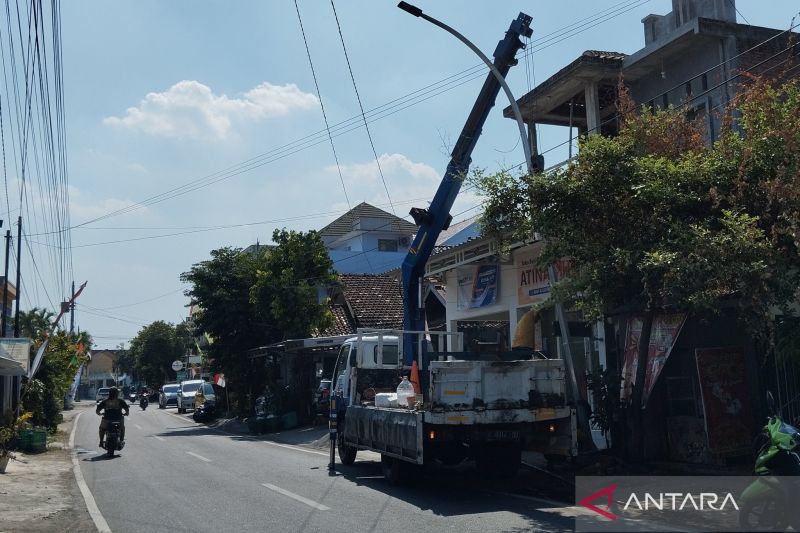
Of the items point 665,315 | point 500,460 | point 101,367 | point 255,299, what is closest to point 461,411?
Answer: point 500,460

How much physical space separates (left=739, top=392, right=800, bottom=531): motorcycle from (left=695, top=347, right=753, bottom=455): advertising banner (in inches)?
223

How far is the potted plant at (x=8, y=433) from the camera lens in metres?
15.9

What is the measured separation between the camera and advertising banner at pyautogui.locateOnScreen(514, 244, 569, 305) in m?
19.2

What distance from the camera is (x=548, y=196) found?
11453mm

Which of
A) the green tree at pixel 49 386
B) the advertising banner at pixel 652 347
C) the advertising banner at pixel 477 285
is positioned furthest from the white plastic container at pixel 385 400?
the green tree at pixel 49 386

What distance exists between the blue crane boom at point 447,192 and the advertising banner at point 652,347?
3954 mm

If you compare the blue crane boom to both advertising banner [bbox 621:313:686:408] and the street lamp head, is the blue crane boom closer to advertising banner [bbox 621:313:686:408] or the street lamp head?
the street lamp head

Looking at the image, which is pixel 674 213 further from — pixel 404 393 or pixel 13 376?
pixel 13 376

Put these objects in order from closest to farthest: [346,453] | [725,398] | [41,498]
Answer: [41,498], [725,398], [346,453]

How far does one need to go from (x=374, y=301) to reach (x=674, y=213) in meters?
25.2

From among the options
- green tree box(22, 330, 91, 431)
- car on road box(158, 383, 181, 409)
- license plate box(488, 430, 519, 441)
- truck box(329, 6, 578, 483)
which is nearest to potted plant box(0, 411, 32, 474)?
green tree box(22, 330, 91, 431)

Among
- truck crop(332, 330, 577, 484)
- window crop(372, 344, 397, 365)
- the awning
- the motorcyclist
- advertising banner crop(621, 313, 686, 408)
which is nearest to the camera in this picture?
truck crop(332, 330, 577, 484)

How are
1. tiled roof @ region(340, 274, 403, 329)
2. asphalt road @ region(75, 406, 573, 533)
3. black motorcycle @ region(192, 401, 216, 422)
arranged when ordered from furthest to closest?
1. black motorcycle @ region(192, 401, 216, 422)
2. tiled roof @ region(340, 274, 403, 329)
3. asphalt road @ region(75, 406, 573, 533)

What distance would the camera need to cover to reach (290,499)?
11.4 meters
